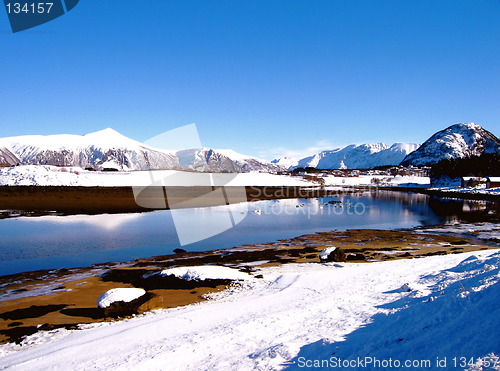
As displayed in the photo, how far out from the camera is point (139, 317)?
10.9 meters

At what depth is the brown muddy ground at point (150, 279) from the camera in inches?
459

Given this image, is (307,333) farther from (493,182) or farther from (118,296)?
(493,182)

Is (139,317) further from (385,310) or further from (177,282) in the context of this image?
(385,310)

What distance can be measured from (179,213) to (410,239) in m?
31.6

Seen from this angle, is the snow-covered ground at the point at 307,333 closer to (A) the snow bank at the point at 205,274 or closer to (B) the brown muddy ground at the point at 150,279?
(B) the brown muddy ground at the point at 150,279

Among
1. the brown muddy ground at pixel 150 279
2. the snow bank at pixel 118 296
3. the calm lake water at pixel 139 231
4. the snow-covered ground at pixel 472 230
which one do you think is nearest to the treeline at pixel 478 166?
the calm lake water at pixel 139 231

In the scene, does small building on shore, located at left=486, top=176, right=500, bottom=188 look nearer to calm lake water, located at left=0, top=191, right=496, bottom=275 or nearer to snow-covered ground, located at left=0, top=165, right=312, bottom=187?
calm lake water, located at left=0, top=191, right=496, bottom=275

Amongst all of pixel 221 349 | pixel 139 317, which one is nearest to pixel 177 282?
pixel 139 317

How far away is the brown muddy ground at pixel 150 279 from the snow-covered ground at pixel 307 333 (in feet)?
5.80

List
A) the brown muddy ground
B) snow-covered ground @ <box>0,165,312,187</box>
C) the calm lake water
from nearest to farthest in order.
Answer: the brown muddy ground < the calm lake water < snow-covered ground @ <box>0,165,312,187</box>

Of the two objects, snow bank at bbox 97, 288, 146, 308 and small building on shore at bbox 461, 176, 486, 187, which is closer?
snow bank at bbox 97, 288, 146, 308

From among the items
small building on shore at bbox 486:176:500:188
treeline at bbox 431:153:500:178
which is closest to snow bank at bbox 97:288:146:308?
small building on shore at bbox 486:176:500:188

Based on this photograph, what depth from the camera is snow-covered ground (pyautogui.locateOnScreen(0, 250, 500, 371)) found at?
5730 mm

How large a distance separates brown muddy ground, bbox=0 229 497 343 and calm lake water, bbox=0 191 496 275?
259 centimetres
